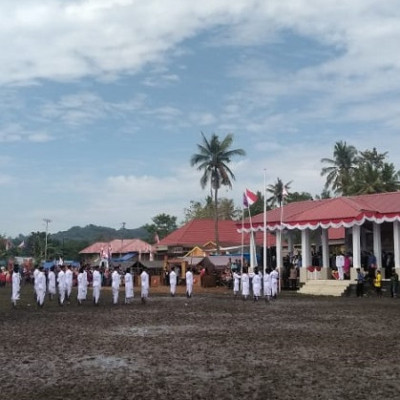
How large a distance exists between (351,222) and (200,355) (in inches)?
842

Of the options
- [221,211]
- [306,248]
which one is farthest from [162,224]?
[306,248]

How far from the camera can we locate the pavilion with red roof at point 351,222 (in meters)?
31.2

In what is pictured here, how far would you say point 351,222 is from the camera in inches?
1215

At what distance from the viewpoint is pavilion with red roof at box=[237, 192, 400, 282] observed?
31203mm

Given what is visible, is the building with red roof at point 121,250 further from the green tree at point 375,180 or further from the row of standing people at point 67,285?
the row of standing people at point 67,285

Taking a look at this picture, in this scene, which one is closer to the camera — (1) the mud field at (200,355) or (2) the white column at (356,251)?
(1) the mud field at (200,355)

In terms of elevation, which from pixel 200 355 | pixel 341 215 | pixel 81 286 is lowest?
pixel 200 355

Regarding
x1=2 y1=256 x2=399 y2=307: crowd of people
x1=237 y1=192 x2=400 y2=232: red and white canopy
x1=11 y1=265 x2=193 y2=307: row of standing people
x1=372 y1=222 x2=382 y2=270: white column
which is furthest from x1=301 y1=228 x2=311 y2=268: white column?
x1=11 y1=265 x2=193 y2=307: row of standing people

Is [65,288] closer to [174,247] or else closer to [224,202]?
[174,247]

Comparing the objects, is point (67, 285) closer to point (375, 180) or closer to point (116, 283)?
point (116, 283)

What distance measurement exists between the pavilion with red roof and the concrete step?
1395mm

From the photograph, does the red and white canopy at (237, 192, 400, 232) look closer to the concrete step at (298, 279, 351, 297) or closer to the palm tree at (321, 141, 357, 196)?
the concrete step at (298, 279, 351, 297)

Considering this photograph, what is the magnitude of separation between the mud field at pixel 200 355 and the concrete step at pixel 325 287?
10504mm

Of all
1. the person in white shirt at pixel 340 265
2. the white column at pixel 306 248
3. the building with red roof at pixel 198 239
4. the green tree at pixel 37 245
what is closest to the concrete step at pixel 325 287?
the person in white shirt at pixel 340 265
